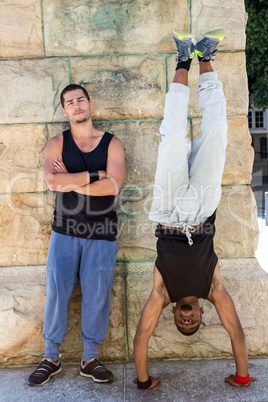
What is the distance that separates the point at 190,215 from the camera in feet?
10.3

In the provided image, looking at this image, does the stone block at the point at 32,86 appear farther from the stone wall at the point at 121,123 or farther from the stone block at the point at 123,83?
the stone block at the point at 123,83

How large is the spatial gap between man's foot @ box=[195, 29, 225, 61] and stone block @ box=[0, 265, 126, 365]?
6.61 ft

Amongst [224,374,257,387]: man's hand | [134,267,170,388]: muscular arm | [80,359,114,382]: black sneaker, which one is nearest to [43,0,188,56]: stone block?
[134,267,170,388]: muscular arm

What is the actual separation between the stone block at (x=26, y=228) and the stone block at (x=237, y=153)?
1.56m

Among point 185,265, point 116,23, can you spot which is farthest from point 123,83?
point 185,265

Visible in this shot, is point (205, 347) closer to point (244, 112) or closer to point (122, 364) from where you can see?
point (122, 364)

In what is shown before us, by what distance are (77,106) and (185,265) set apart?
1545mm

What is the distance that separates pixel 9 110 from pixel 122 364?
2481 mm

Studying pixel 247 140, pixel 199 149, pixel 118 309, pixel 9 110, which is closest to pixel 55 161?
pixel 9 110

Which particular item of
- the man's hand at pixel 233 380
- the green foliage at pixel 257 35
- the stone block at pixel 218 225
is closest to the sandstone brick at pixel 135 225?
the stone block at pixel 218 225

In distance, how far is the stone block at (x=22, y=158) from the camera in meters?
3.80

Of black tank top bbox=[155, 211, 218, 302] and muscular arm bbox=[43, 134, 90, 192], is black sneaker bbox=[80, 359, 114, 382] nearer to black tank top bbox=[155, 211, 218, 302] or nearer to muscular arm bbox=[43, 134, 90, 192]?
black tank top bbox=[155, 211, 218, 302]

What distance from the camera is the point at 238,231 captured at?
3.84 m

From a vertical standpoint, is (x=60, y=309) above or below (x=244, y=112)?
below
